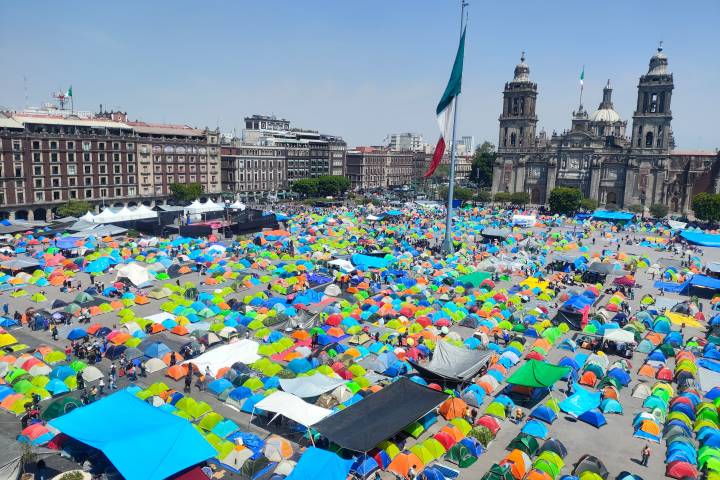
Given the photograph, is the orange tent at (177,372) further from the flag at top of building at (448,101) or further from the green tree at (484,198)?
the green tree at (484,198)

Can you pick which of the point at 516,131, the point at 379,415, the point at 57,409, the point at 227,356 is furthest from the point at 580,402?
the point at 516,131

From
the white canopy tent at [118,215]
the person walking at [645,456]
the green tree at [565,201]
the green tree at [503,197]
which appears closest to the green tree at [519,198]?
the green tree at [503,197]

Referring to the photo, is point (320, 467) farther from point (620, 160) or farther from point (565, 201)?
point (620, 160)

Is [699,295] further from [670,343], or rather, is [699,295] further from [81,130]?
[81,130]

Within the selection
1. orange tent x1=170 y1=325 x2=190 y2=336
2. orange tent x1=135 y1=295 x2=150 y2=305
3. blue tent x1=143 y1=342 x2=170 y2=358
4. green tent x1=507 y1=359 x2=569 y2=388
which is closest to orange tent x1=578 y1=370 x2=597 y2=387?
green tent x1=507 y1=359 x2=569 y2=388

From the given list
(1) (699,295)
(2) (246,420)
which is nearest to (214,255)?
(2) (246,420)

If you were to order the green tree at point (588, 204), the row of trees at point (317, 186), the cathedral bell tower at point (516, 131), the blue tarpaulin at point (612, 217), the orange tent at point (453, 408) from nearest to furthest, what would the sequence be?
1. the orange tent at point (453, 408)
2. the blue tarpaulin at point (612, 217)
3. the green tree at point (588, 204)
4. the row of trees at point (317, 186)
5. the cathedral bell tower at point (516, 131)
